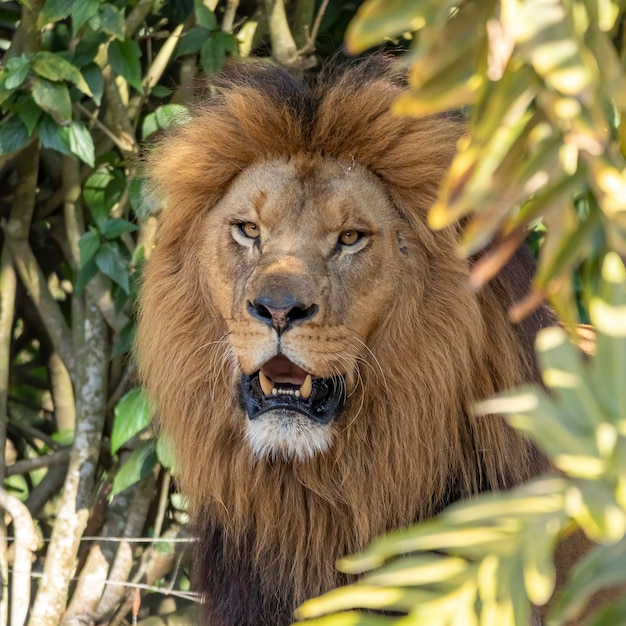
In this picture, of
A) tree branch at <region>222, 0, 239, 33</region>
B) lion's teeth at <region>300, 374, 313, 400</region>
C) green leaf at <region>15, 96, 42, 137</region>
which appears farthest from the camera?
tree branch at <region>222, 0, 239, 33</region>

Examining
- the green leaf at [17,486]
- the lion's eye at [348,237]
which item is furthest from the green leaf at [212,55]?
the green leaf at [17,486]

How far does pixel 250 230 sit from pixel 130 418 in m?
1.16

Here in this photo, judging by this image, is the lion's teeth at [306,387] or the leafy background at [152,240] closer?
the leafy background at [152,240]

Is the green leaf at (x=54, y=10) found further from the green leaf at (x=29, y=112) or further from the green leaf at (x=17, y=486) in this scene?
the green leaf at (x=17, y=486)

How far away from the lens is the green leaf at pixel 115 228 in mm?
3721

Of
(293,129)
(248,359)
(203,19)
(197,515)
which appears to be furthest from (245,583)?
(203,19)

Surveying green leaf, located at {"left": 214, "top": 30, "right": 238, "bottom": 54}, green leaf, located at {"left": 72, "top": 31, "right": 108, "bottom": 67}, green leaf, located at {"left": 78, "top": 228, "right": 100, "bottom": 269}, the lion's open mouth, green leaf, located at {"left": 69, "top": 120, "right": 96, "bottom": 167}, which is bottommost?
the lion's open mouth

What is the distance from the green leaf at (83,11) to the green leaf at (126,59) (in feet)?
1.11

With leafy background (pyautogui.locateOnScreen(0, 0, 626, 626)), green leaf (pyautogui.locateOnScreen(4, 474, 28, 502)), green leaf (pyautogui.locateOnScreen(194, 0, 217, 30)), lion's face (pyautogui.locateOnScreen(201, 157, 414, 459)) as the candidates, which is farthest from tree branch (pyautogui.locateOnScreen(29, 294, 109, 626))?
lion's face (pyautogui.locateOnScreen(201, 157, 414, 459))

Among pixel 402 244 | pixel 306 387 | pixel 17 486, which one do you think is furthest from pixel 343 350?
pixel 17 486

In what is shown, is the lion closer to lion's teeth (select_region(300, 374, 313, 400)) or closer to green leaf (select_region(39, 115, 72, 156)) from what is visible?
lion's teeth (select_region(300, 374, 313, 400))

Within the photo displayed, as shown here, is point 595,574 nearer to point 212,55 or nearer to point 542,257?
point 542,257

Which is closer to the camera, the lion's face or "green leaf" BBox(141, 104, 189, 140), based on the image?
the lion's face

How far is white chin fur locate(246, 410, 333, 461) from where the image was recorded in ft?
8.20
